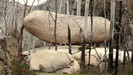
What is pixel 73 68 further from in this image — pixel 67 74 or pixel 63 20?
pixel 63 20

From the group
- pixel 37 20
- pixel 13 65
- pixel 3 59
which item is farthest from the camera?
pixel 37 20

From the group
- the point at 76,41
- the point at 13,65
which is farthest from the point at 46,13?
the point at 13,65

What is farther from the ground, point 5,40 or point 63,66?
point 5,40

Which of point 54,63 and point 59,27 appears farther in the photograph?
point 59,27

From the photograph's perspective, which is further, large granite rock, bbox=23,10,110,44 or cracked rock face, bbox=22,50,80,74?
large granite rock, bbox=23,10,110,44

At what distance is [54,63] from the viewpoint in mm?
16406

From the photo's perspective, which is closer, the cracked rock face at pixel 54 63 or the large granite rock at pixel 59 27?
the cracked rock face at pixel 54 63

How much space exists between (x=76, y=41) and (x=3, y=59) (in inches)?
727

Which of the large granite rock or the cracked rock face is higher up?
the large granite rock

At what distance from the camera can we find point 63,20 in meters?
27.9

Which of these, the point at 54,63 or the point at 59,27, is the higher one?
the point at 59,27

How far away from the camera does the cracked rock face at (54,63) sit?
53.5ft

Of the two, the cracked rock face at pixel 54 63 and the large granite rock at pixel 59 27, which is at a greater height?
the large granite rock at pixel 59 27

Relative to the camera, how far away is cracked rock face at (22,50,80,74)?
16.3m
